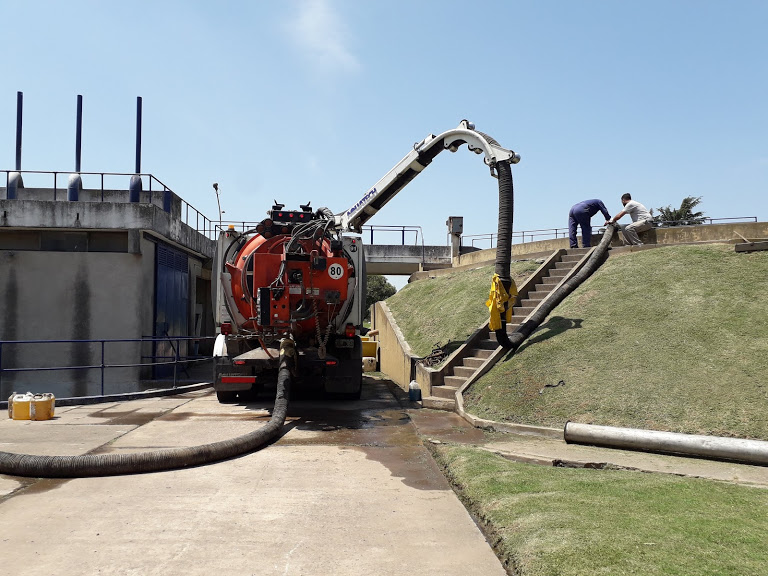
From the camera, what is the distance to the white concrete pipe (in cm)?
718

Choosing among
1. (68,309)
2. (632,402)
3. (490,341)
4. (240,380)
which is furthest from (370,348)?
(632,402)

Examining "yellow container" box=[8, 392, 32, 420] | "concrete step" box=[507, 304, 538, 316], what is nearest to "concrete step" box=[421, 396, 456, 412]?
"concrete step" box=[507, 304, 538, 316]

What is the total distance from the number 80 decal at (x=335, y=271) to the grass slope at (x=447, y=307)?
384 centimetres

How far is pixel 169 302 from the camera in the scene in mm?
19844

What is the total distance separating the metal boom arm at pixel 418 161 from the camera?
12820 mm

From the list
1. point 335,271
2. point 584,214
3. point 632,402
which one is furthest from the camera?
point 584,214

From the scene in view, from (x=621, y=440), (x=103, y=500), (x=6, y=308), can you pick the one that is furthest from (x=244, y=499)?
(x=6, y=308)

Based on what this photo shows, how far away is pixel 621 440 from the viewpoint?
26.3 feet

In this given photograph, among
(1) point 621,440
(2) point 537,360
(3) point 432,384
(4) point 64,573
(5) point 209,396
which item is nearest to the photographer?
(4) point 64,573

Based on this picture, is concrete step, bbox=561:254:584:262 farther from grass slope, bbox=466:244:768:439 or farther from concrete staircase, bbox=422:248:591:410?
grass slope, bbox=466:244:768:439

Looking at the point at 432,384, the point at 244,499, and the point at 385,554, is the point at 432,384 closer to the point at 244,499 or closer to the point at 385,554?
the point at 244,499

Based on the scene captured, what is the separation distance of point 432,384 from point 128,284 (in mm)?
9729

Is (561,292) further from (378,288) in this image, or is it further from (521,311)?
(378,288)

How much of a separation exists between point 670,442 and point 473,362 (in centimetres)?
533
